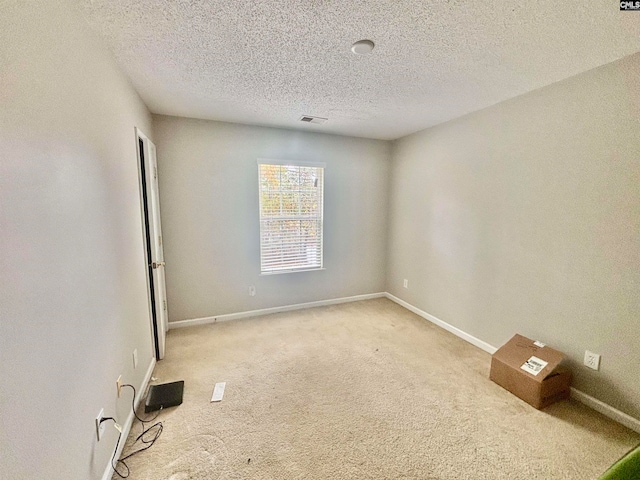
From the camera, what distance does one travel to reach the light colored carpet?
1.52m

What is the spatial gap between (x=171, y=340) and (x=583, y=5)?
4042 millimetres

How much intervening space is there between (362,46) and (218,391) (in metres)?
2.70

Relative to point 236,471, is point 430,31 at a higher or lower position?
higher

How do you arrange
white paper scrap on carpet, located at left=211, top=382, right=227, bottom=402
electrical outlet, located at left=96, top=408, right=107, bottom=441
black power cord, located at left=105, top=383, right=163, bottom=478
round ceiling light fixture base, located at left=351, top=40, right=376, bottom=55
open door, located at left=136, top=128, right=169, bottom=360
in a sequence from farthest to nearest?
1. open door, located at left=136, top=128, right=169, bottom=360
2. white paper scrap on carpet, located at left=211, top=382, right=227, bottom=402
3. round ceiling light fixture base, located at left=351, top=40, right=376, bottom=55
4. black power cord, located at left=105, top=383, right=163, bottom=478
5. electrical outlet, located at left=96, top=408, right=107, bottom=441

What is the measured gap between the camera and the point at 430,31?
1.49 metres

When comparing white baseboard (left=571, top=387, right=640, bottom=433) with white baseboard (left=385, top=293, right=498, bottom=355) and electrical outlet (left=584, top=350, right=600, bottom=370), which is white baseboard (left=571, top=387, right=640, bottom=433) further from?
white baseboard (left=385, top=293, right=498, bottom=355)

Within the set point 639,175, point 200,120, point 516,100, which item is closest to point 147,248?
point 200,120

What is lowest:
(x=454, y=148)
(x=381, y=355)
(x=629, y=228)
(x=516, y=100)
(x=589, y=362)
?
(x=381, y=355)

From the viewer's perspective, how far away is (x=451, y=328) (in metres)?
3.16

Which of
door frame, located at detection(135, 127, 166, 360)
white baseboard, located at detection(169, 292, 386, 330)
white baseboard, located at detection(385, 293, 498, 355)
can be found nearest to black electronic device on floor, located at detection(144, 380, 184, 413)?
door frame, located at detection(135, 127, 166, 360)

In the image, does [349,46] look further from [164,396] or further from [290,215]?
[164,396]

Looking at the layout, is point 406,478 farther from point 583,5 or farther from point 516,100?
point 516,100

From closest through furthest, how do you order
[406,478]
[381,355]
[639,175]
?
[406,478]
[639,175]
[381,355]

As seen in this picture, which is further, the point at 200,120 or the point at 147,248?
the point at 200,120
